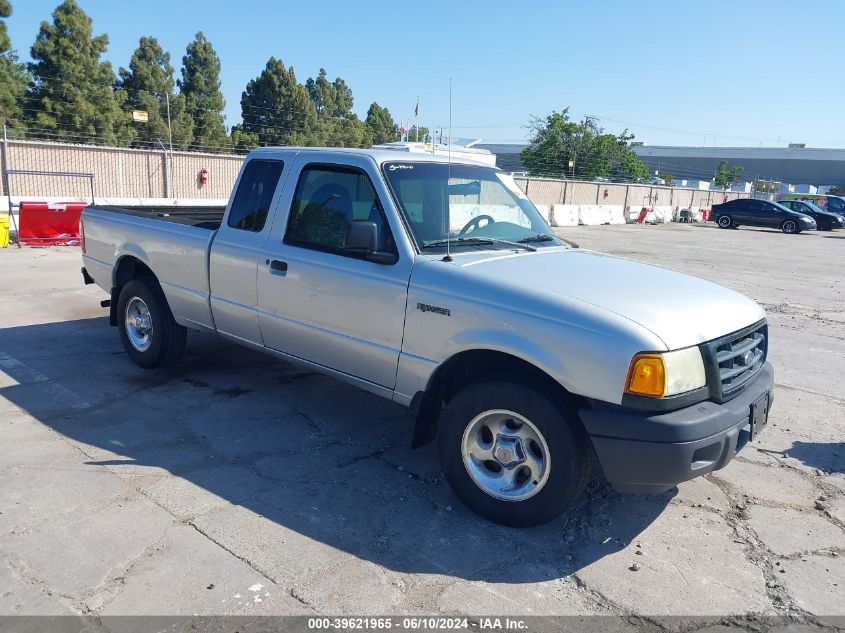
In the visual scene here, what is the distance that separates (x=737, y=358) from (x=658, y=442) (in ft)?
2.91

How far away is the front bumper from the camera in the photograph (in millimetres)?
3150

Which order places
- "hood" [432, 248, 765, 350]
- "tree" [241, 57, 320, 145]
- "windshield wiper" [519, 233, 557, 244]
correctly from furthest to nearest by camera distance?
1. "tree" [241, 57, 320, 145]
2. "windshield wiper" [519, 233, 557, 244]
3. "hood" [432, 248, 765, 350]

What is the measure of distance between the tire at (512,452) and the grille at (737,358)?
2.60 feet

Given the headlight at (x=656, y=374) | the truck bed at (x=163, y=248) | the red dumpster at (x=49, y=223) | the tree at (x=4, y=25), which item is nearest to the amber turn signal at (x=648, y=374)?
the headlight at (x=656, y=374)

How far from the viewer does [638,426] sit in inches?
125

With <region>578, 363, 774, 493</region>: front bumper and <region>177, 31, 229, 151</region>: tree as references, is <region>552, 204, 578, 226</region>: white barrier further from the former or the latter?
<region>578, 363, 774, 493</region>: front bumper

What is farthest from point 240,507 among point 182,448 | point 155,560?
point 182,448

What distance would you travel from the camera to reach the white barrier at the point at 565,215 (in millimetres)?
29906

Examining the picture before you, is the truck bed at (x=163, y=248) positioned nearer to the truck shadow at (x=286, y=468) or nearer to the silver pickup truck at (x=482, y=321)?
the silver pickup truck at (x=482, y=321)

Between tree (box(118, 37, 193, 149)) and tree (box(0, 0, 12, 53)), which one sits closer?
tree (box(0, 0, 12, 53))

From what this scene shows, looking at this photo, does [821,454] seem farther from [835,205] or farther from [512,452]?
[835,205]

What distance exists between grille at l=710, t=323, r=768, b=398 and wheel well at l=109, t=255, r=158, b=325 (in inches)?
193

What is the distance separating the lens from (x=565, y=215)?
30.6 meters

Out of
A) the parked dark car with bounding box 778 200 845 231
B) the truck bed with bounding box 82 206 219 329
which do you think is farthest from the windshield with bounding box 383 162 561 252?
the parked dark car with bounding box 778 200 845 231
